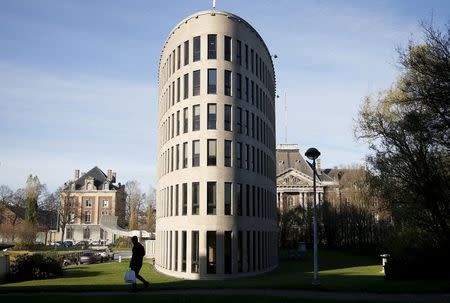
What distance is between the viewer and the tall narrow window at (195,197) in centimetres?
3325

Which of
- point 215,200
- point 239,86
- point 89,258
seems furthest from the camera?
point 89,258

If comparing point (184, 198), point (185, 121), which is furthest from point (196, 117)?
point (184, 198)

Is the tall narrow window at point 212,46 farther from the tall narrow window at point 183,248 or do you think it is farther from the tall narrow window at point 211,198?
the tall narrow window at point 183,248

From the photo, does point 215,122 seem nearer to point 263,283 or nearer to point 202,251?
point 202,251

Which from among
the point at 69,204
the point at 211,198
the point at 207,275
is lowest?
the point at 207,275

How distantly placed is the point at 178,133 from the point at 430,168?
67.0 feet

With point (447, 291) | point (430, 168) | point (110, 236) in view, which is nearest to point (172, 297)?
point (447, 291)

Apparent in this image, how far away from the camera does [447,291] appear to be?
16.7 meters

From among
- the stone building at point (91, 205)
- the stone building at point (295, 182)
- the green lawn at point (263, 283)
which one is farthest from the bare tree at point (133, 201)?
the green lawn at point (263, 283)

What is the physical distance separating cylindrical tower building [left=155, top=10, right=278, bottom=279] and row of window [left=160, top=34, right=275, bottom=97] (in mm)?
81

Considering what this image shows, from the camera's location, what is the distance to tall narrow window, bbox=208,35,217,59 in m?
34.8

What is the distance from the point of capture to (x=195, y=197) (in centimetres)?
3359

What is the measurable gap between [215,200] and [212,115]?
263 inches

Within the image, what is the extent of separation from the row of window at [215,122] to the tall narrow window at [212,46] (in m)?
3.98
